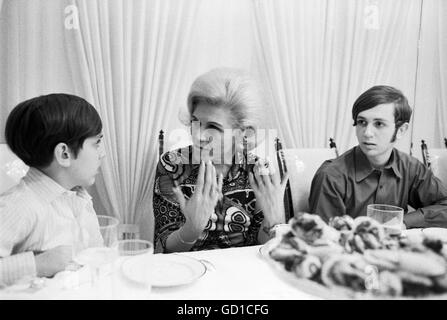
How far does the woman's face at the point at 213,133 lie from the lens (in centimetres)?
86

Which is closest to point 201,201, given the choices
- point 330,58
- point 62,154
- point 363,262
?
point 62,154

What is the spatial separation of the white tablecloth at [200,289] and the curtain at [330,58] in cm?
60

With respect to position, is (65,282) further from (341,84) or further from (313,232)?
(341,84)

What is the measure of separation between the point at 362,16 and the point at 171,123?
0.70 m

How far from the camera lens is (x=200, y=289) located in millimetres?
511

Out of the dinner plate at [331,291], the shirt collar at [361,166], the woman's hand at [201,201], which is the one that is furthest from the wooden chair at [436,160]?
the dinner plate at [331,291]

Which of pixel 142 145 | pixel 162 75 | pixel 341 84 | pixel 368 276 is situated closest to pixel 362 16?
pixel 341 84

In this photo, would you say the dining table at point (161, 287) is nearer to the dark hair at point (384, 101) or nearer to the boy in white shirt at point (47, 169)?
the boy in white shirt at point (47, 169)

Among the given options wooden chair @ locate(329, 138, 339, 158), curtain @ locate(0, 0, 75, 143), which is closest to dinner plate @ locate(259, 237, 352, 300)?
curtain @ locate(0, 0, 75, 143)

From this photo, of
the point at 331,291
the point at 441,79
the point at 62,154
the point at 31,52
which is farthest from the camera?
the point at 441,79

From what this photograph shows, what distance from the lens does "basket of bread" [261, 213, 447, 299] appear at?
404 millimetres

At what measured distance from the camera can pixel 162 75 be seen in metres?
0.91

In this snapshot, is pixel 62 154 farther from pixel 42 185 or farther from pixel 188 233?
pixel 188 233

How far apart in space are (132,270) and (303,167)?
715 millimetres
